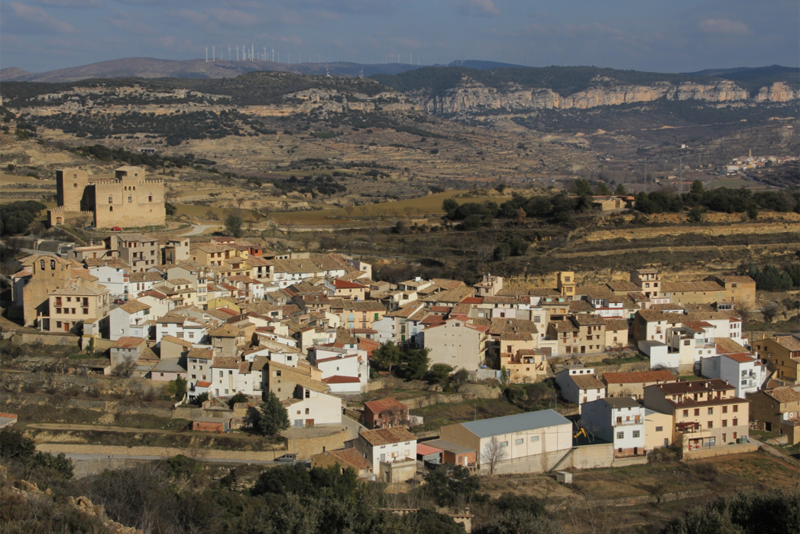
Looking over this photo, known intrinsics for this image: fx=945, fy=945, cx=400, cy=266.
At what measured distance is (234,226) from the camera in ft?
128

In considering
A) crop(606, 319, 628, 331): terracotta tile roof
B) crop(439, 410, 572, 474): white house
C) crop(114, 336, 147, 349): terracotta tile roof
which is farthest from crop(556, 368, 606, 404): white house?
crop(114, 336, 147, 349): terracotta tile roof

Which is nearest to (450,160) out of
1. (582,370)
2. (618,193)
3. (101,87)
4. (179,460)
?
(101,87)

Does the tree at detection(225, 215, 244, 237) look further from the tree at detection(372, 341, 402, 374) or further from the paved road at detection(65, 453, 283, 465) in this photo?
the paved road at detection(65, 453, 283, 465)

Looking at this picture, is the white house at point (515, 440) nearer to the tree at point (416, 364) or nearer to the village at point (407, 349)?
the village at point (407, 349)

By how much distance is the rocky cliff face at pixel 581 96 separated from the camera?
587 feet

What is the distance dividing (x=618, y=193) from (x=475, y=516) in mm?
32622

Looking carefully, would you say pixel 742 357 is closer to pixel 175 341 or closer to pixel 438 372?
pixel 438 372

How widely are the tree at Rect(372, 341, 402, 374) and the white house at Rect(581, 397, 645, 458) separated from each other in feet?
18.2

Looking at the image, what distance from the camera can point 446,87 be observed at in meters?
183

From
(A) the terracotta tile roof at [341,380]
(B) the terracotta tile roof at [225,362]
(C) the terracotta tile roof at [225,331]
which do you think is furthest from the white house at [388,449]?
(C) the terracotta tile roof at [225,331]

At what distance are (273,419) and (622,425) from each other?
886 centimetres

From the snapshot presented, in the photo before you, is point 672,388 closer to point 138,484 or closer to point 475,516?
point 475,516

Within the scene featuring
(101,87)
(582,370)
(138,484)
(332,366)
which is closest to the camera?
(138,484)

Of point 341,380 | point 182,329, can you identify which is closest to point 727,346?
point 341,380
